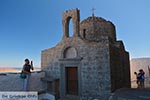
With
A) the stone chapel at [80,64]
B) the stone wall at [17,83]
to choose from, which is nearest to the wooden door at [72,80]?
the stone chapel at [80,64]

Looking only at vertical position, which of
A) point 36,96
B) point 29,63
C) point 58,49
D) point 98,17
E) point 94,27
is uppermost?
point 98,17

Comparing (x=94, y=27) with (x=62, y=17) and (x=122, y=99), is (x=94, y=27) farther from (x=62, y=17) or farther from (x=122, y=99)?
(x=122, y=99)

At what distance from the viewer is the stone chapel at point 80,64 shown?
34.7 ft

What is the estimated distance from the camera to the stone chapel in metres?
10.6

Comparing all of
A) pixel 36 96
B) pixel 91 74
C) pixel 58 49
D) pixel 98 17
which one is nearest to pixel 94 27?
pixel 98 17

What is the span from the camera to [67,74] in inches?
481

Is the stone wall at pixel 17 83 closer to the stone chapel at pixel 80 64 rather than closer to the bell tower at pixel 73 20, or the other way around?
the stone chapel at pixel 80 64

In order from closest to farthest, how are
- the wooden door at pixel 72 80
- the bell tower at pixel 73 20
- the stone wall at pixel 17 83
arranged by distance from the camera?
the wooden door at pixel 72 80
the bell tower at pixel 73 20
the stone wall at pixel 17 83

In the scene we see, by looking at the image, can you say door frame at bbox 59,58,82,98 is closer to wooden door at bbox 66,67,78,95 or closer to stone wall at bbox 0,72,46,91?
wooden door at bbox 66,67,78,95

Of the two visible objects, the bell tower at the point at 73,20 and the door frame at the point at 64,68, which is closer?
the door frame at the point at 64,68

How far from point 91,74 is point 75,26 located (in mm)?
3784

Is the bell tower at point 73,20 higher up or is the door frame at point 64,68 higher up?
the bell tower at point 73,20

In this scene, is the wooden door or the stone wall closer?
the wooden door

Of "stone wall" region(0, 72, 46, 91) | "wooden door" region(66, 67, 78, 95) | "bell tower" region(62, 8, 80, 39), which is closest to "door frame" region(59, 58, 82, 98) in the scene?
"wooden door" region(66, 67, 78, 95)
